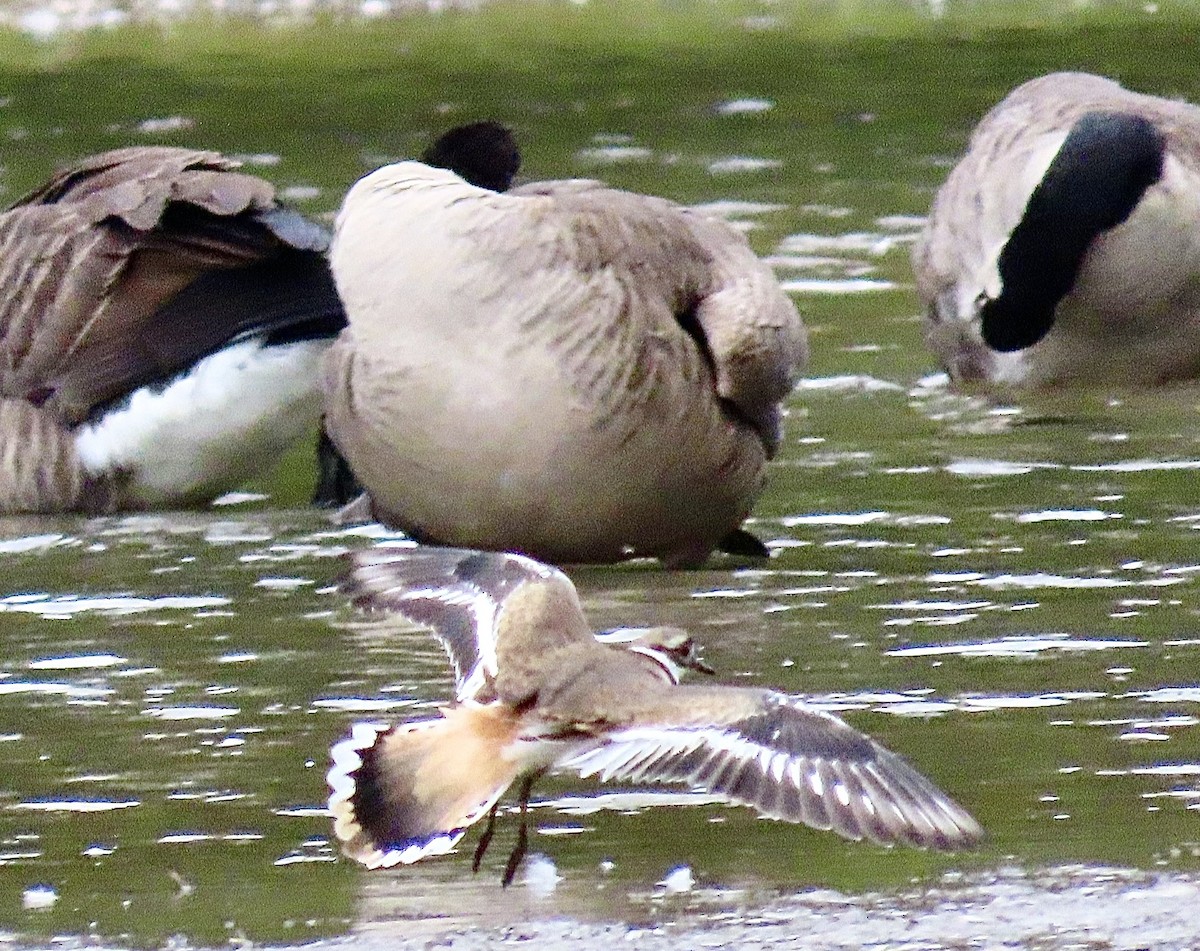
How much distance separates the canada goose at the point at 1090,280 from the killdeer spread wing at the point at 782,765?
621cm

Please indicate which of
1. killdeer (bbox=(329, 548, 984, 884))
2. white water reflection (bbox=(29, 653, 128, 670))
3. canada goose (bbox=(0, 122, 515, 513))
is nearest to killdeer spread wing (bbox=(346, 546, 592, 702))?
killdeer (bbox=(329, 548, 984, 884))

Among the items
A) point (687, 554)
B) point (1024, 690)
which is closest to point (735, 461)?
point (687, 554)

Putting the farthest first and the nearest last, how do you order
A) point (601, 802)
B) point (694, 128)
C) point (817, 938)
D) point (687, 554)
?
point (694, 128) < point (687, 554) < point (601, 802) < point (817, 938)

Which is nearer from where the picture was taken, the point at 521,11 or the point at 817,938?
the point at 817,938

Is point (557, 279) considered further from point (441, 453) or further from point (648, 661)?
point (648, 661)

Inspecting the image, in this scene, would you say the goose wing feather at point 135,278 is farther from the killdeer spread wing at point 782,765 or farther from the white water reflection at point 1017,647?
the killdeer spread wing at point 782,765

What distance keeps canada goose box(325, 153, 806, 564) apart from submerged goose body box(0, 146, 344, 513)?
48.2 inches

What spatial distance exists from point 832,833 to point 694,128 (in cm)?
1253

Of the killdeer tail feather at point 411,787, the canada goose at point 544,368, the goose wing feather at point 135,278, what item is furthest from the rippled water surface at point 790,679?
the goose wing feather at point 135,278

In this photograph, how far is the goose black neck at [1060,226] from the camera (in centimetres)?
1138

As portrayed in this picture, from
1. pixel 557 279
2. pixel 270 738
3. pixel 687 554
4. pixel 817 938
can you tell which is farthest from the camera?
pixel 687 554

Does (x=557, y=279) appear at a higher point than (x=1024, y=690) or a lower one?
higher

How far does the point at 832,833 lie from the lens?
5871mm

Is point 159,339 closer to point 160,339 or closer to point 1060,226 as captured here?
point 160,339
